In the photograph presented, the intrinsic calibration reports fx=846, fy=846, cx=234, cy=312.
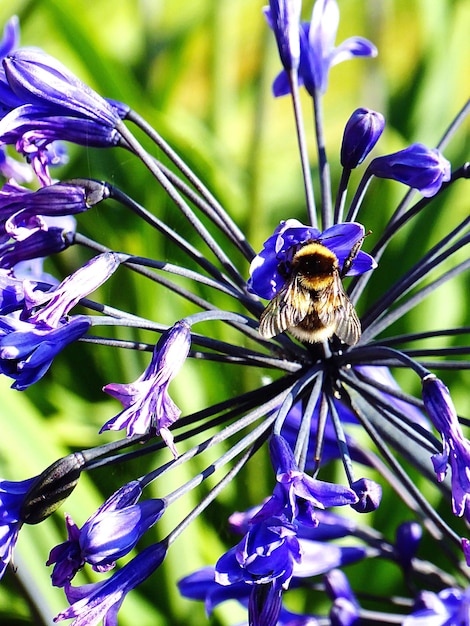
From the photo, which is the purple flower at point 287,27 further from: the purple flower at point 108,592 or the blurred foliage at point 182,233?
the purple flower at point 108,592

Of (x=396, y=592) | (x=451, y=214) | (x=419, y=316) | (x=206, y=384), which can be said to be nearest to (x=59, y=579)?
(x=206, y=384)

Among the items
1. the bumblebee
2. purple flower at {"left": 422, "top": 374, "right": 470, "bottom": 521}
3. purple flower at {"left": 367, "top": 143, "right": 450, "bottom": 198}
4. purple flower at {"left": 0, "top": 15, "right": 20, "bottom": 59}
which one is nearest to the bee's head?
the bumblebee

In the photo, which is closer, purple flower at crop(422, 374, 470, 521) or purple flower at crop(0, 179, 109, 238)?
purple flower at crop(422, 374, 470, 521)

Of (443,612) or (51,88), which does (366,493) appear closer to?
(443,612)

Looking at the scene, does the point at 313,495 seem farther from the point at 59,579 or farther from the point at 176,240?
the point at 176,240

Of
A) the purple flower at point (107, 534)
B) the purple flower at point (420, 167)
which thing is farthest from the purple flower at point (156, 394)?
the purple flower at point (420, 167)

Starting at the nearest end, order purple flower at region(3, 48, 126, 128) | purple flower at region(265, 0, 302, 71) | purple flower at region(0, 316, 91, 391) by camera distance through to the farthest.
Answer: purple flower at region(0, 316, 91, 391) → purple flower at region(3, 48, 126, 128) → purple flower at region(265, 0, 302, 71)

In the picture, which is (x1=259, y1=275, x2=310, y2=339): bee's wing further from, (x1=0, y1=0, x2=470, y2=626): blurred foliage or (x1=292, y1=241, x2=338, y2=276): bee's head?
(x1=0, y1=0, x2=470, y2=626): blurred foliage
